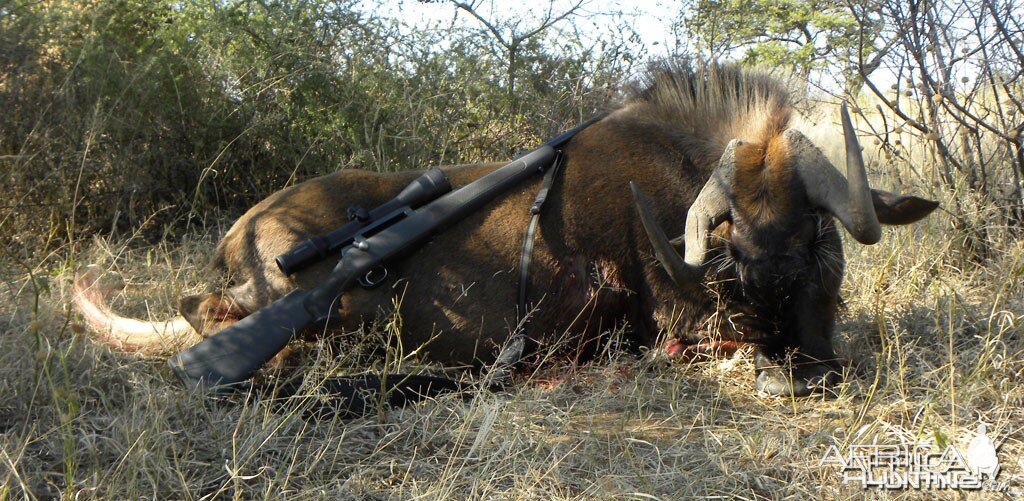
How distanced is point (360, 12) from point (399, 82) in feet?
2.14

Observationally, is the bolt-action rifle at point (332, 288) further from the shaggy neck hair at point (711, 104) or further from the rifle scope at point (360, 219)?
the shaggy neck hair at point (711, 104)

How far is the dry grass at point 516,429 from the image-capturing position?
280 centimetres

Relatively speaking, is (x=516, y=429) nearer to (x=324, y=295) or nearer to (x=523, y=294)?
(x=523, y=294)

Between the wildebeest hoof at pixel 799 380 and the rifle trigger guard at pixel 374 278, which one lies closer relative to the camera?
the wildebeest hoof at pixel 799 380

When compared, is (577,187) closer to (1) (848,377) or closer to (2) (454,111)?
(1) (848,377)

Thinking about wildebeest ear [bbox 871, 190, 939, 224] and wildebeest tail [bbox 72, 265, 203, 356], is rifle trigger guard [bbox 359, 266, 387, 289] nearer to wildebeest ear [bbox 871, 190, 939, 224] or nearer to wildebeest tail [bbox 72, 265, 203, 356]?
wildebeest tail [bbox 72, 265, 203, 356]

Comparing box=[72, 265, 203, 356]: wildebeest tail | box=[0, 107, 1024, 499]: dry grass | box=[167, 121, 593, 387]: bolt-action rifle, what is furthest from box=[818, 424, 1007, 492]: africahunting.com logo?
box=[72, 265, 203, 356]: wildebeest tail

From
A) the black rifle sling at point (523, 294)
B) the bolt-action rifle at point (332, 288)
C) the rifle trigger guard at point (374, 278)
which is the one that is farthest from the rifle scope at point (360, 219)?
the black rifle sling at point (523, 294)

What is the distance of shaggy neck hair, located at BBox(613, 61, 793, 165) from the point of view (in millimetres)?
4066

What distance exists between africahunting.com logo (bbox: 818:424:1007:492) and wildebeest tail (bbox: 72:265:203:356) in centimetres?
297

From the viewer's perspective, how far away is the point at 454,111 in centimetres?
686

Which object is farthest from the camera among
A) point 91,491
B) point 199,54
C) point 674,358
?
point 199,54

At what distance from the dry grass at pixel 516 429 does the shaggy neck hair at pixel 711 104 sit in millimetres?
1074

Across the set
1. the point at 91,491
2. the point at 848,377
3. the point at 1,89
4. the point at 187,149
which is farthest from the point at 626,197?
the point at 1,89
